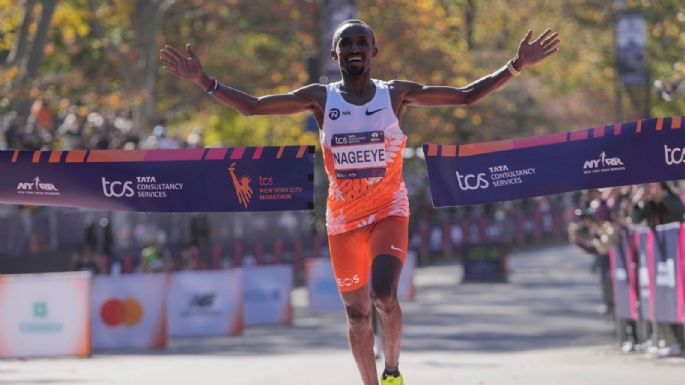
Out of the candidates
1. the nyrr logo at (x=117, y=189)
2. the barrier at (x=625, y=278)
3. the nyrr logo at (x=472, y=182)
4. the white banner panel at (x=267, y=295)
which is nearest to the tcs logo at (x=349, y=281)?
the nyrr logo at (x=472, y=182)

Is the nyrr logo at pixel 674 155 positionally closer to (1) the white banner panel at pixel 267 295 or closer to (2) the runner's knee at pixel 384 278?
(2) the runner's knee at pixel 384 278

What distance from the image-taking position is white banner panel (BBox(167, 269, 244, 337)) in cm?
2398

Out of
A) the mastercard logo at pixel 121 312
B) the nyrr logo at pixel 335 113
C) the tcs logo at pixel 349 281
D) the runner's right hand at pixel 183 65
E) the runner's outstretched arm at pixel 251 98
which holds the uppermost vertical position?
the runner's right hand at pixel 183 65

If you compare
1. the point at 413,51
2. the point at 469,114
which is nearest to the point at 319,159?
the point at 413,51

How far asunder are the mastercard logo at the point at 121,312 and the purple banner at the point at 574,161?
1169 centimetres

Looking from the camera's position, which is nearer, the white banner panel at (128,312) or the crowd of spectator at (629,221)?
→ the crowd of spectator at (629,221)

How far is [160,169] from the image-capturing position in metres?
11.6

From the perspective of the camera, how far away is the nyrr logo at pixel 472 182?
1148 centimetres

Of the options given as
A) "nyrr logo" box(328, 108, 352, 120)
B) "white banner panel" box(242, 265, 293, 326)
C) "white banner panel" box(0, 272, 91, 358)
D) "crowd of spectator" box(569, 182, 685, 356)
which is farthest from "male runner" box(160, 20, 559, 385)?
"white banner panel" box(242, 265, 293, 326)

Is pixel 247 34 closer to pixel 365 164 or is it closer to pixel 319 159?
pixel 319 159

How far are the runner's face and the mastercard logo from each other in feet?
42.7

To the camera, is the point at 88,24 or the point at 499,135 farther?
the point at 499,135

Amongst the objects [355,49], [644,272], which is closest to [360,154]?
[355,49]

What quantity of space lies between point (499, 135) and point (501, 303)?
29.4m
